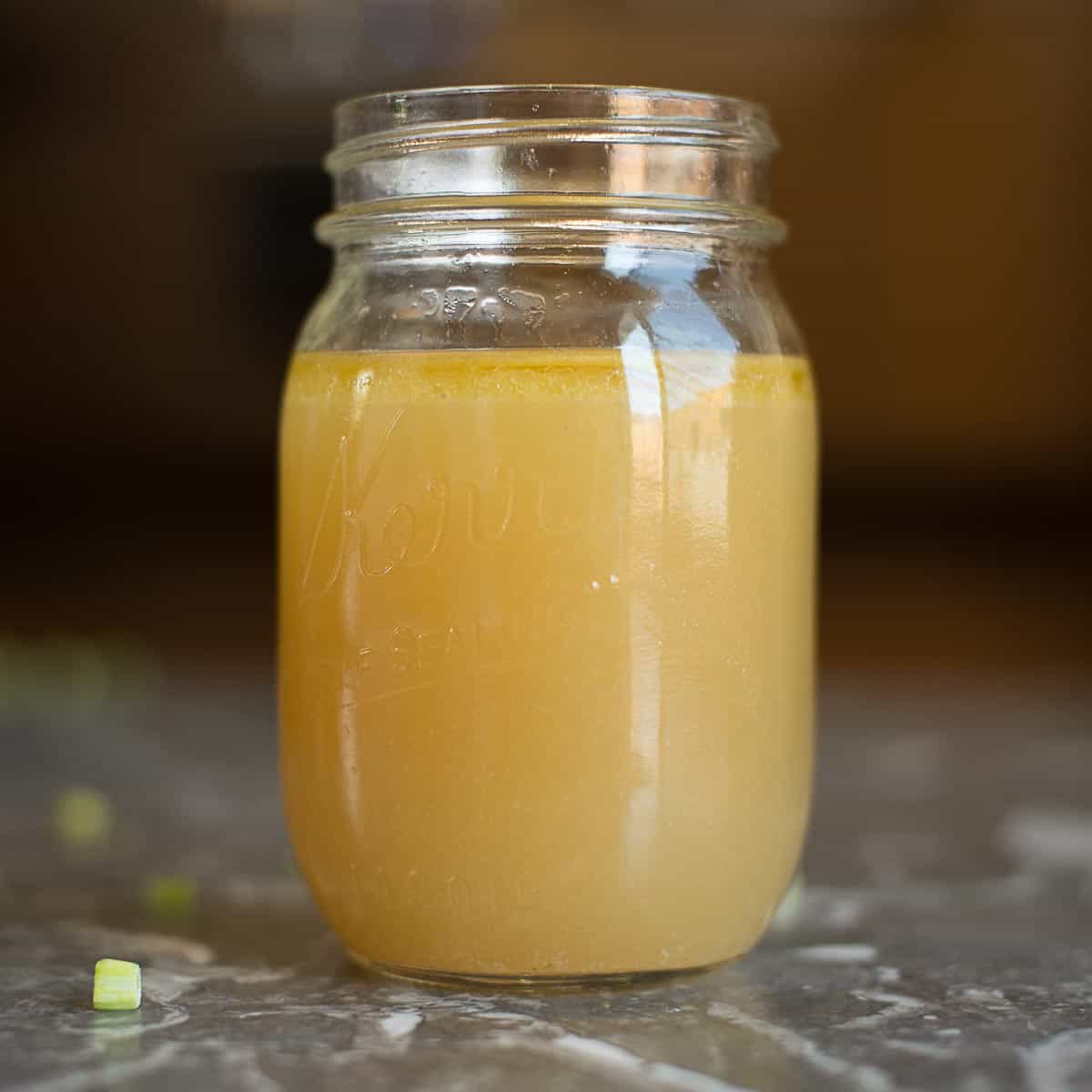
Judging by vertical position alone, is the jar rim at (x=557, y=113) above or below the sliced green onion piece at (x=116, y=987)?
above

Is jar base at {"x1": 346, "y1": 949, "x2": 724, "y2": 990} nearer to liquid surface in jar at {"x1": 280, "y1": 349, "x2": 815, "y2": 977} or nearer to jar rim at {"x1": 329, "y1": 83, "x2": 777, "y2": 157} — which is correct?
liquid surface in jar at {"x1": 280, "y1": 349, "x2": 815, "y2": 977}

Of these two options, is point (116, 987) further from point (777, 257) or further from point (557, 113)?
point (777, 257)

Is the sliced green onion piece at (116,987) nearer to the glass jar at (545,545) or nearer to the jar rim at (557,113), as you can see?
the glass jar at (545,545)

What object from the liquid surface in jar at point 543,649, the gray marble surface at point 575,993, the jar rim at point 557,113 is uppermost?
the jar rim at point 557,113

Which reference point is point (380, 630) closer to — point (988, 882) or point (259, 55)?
point (988, 882)

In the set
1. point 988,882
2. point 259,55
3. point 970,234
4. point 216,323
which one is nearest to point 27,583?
point 216,323

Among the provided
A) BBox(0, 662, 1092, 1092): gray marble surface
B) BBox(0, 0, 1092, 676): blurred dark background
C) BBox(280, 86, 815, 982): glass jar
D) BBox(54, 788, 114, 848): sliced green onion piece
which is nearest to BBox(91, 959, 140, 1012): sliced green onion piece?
BBox(0, 662, 1092, 1092): gray marble surface

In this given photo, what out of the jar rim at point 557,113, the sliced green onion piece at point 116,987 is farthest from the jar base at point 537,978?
the jar rim at point 557,113
